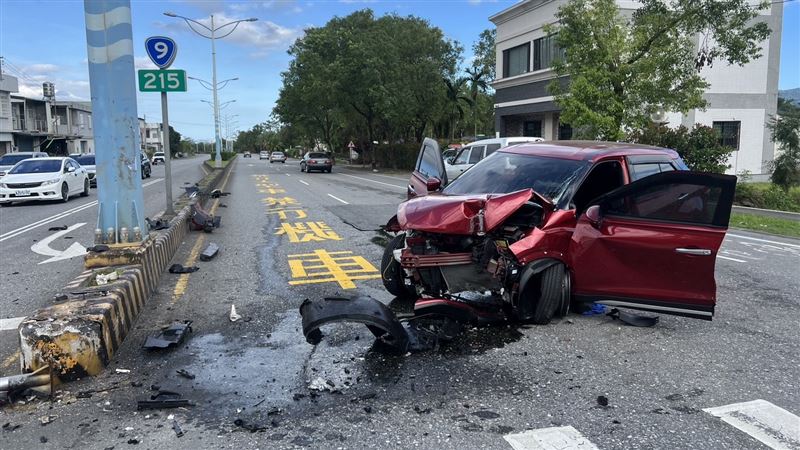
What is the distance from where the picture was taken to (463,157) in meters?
20.7

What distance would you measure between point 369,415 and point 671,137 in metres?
17.5

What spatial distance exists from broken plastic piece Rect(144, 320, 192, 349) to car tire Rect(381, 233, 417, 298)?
213 centimetres

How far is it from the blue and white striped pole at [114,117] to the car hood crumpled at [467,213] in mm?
3842

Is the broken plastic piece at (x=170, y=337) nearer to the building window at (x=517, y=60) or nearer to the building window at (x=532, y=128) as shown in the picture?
the building window at (x=517, y=60)

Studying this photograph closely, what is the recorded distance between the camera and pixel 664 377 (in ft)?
14.5

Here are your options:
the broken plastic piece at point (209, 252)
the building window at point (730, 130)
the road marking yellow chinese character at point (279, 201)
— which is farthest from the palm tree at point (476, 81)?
the broken plastic piece at point (209, 252)

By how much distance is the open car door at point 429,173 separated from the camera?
22.8 feet

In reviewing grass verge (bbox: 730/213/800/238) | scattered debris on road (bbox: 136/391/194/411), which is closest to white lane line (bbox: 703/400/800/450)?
scattered debris on road (bbox: 136/391/194/411)

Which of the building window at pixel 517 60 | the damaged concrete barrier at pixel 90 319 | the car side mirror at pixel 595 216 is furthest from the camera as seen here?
the building window at pixel 517 60

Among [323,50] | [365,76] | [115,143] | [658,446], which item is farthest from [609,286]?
[323,50]

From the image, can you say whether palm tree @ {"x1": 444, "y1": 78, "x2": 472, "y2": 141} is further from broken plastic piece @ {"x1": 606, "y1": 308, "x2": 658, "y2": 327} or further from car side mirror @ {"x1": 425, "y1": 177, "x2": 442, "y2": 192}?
broken plastic piece @ {"x1": 606, "y1": 308, "x2": 658, "y2": 327}

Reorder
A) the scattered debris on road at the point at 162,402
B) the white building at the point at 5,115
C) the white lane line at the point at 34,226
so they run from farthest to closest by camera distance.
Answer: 1. the white building at the point at 5,115
2. the white lane line at the point at 34,226
3. the scattered debris on road at the point at 162,402

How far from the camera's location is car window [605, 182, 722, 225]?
16.2ft

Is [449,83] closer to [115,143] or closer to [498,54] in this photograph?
[498,54]
